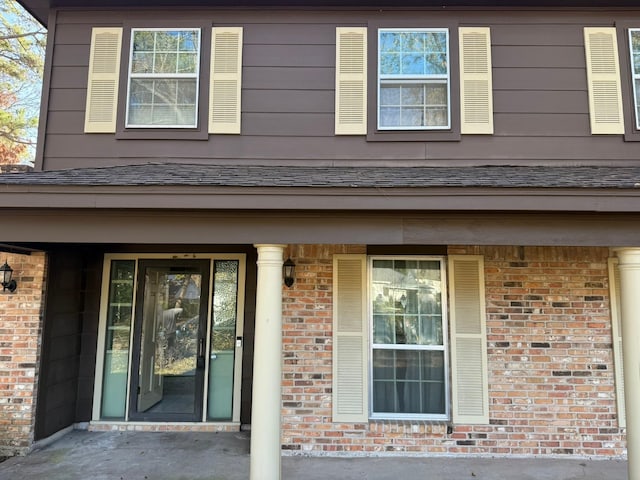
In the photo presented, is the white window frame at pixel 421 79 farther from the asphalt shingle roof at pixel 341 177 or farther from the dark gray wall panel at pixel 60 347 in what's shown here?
the dark gray wall panel at pixel 60 347

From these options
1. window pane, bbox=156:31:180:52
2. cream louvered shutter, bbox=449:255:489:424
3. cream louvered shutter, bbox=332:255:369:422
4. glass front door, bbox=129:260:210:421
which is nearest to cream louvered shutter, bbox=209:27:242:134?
window pane, bbox=156:31:180:52

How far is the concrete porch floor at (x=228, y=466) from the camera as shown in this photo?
150 inches

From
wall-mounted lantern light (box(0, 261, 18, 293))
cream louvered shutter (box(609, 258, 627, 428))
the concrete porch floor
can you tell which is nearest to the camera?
the concrete porch floor

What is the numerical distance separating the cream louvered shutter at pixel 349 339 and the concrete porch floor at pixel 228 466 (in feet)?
1.60

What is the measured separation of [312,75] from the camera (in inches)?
184

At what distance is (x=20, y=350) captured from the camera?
169 inches

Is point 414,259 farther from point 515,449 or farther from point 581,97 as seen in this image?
point 581,97

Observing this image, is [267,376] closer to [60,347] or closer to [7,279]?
[60,347]

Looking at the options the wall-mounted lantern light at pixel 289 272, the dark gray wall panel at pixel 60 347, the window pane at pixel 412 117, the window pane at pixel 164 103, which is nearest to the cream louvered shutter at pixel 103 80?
the window pane at pixel 164 103

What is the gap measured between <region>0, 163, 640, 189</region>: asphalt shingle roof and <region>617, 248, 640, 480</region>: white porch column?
1.96ft

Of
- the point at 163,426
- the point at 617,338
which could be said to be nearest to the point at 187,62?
the point at 163,426

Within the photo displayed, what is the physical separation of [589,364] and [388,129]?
3.07 m

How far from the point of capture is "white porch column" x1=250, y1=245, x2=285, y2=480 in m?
3.02

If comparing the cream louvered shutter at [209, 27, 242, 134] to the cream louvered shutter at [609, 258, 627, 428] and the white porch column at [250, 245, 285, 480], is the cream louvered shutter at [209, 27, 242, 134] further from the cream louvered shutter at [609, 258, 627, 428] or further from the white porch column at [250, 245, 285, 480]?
the cream louvered shutter at [609, 258, 627, 428]
